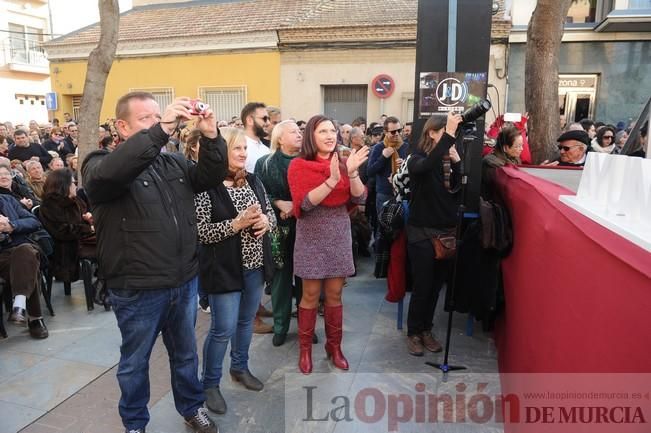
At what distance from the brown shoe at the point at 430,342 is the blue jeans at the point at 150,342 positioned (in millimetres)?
1791

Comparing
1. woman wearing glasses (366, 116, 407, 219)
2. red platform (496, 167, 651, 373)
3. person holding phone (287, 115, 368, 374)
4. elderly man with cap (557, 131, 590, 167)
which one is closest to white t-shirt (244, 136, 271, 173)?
person holding phone (287, 115, 368, 374)

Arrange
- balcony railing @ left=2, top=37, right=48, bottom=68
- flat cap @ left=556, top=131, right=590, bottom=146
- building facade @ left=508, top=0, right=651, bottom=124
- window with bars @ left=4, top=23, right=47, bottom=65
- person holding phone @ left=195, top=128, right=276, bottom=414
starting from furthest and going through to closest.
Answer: window with bars @ left=4, top=23, right=47, bottom=65
balcony railing @ left=2, top=37, right=48, bottom=68
building facade @ left=508, top=0, right=651, bottom=124
flat cap @ left=556, top=131, right=590, bottom=146
person holding phone @ left=195, top=128, right=276, bottom=414

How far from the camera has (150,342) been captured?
2.34 metres

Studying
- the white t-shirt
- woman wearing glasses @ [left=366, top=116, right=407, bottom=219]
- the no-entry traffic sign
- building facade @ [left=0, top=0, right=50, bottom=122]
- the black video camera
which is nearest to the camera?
the black video camera

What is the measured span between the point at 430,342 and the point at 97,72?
5993 mm

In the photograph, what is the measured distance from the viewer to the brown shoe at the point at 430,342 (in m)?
3.65

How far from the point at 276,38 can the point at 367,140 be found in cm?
823

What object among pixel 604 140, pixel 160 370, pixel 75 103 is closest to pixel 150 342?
pixel 160 370

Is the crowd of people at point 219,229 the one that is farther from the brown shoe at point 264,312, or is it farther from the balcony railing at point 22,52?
the balcony railing at point 22,52

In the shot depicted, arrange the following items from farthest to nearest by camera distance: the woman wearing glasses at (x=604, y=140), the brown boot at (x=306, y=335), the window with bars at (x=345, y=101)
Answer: the window with bars at (x=345, y=101) → the woman wearing glasses at (x=604, y=140) → the brown boot at (x=306, y=335)

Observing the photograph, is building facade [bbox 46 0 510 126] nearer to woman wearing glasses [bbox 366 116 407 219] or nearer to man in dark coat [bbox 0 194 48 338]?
woman wearing glasses [bbox 366 116 407 219]

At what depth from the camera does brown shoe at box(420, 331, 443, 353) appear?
3650 mm

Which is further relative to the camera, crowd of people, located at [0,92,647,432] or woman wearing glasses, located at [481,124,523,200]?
woman wearing glasses, located at [481,124,523,200]

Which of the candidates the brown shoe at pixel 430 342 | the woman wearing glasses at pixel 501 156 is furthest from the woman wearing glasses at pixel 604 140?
the brown shoe at pixel 430 342
